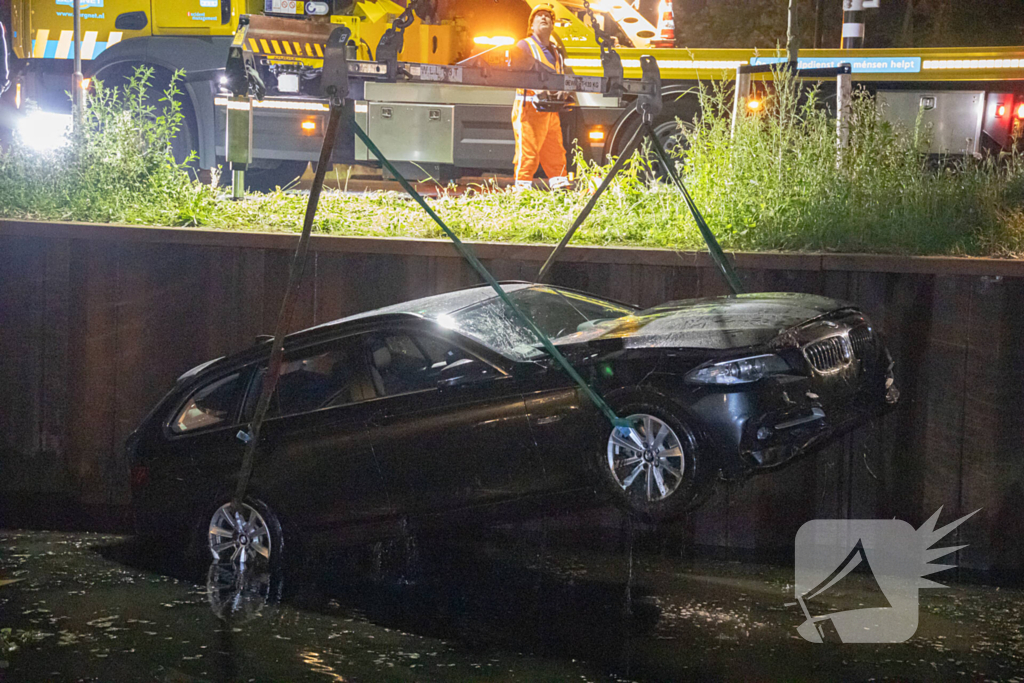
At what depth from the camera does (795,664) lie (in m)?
5.21

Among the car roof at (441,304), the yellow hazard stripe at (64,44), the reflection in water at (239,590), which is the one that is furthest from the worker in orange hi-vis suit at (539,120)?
the yellow hazard stripe at (64,44)

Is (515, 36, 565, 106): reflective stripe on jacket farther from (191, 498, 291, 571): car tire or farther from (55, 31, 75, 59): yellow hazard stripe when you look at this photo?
(55, 31, 75, 59): yellow hazard stripe

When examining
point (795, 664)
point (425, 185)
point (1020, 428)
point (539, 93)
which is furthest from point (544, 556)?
point (425, 185)

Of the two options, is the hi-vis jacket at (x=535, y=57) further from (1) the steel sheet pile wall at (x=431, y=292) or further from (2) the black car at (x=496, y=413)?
(2) the black car at (x=496, y=413)

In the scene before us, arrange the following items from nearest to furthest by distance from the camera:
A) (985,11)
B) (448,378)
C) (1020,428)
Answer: (448,378)
(1020,428)
(985,11)

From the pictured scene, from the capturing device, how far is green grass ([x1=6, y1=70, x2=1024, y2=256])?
24.9 feet

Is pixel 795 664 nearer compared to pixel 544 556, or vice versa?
pixel 795 664

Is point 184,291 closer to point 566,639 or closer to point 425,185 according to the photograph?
point 566,639

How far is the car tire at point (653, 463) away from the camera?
5562 millimetres

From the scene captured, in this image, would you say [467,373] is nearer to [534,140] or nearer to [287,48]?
[534,140]

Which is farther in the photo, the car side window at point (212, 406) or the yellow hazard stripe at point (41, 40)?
the yellow hazard stripe at point (41, 40)

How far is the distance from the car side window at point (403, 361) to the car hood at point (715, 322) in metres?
0.68

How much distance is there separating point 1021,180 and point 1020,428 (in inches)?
77.0

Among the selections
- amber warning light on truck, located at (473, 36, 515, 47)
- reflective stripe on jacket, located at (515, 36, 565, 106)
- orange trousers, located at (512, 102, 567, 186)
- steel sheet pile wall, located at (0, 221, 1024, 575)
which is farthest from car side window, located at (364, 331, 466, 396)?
amber warning light on truck, located at (473, 36, 515, 47)
